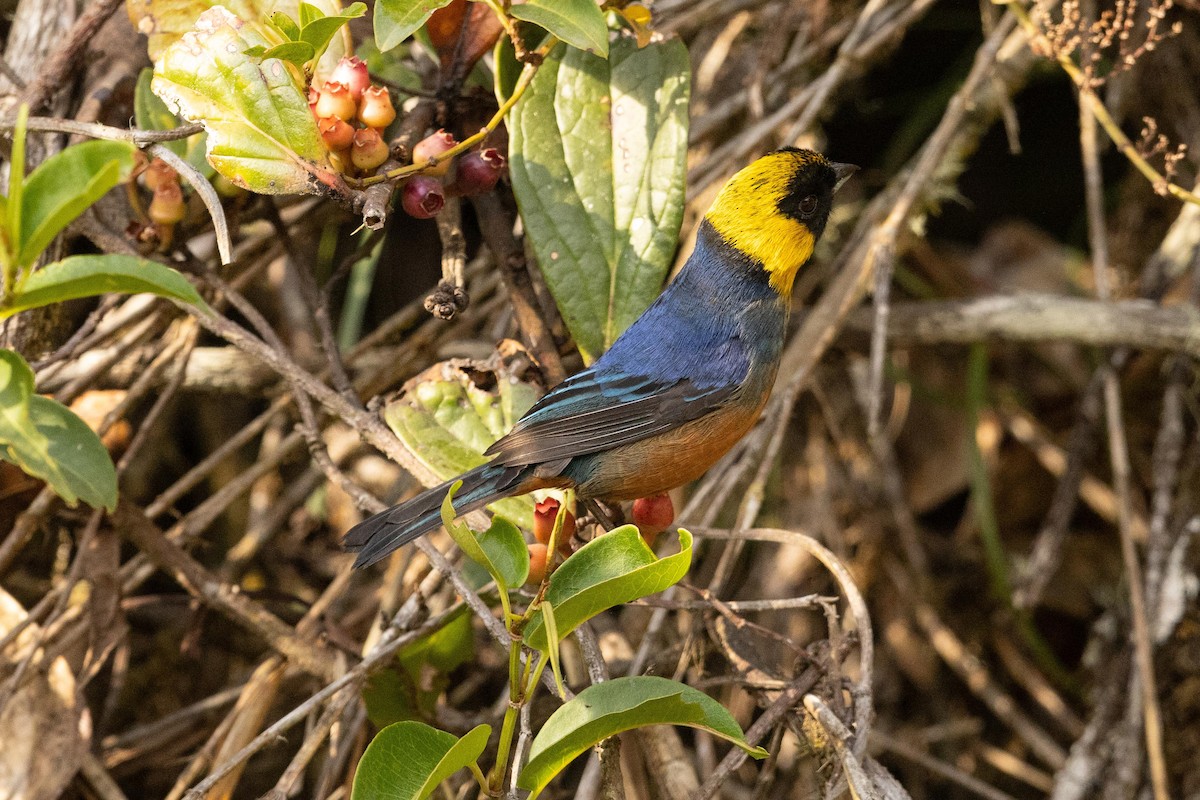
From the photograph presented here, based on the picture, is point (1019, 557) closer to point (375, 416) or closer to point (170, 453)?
point (375, 416)

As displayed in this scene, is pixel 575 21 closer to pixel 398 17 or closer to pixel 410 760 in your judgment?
pixel 398 17

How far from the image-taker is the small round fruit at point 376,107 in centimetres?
214

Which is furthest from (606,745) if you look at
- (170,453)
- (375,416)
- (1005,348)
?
(1005,348)

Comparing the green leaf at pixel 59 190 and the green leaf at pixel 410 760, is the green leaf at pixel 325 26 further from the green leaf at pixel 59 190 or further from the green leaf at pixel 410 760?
the green leaf at pixel 410 760

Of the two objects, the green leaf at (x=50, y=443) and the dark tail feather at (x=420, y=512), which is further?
the dark tail feather at (x=420, y=512)

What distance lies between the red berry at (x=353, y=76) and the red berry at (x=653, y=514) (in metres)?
Result: 1.05

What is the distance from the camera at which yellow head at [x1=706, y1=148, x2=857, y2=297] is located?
2801 millimetres

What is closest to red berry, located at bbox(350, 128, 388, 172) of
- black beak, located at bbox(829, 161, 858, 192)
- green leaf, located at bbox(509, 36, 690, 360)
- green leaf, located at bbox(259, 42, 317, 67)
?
green leaf, located at bbox(259, 42, 317, 67)

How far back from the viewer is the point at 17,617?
8.49 feet

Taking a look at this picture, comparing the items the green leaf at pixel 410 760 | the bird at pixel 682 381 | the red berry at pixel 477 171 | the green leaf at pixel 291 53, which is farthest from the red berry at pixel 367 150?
the green leaf at pixel 410 760

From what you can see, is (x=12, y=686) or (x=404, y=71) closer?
(x=12, y=686)

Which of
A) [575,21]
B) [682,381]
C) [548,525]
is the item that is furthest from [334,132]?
[682,381]

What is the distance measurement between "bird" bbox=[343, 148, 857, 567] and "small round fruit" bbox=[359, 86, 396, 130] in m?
0.68

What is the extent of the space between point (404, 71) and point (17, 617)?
5.27ft
